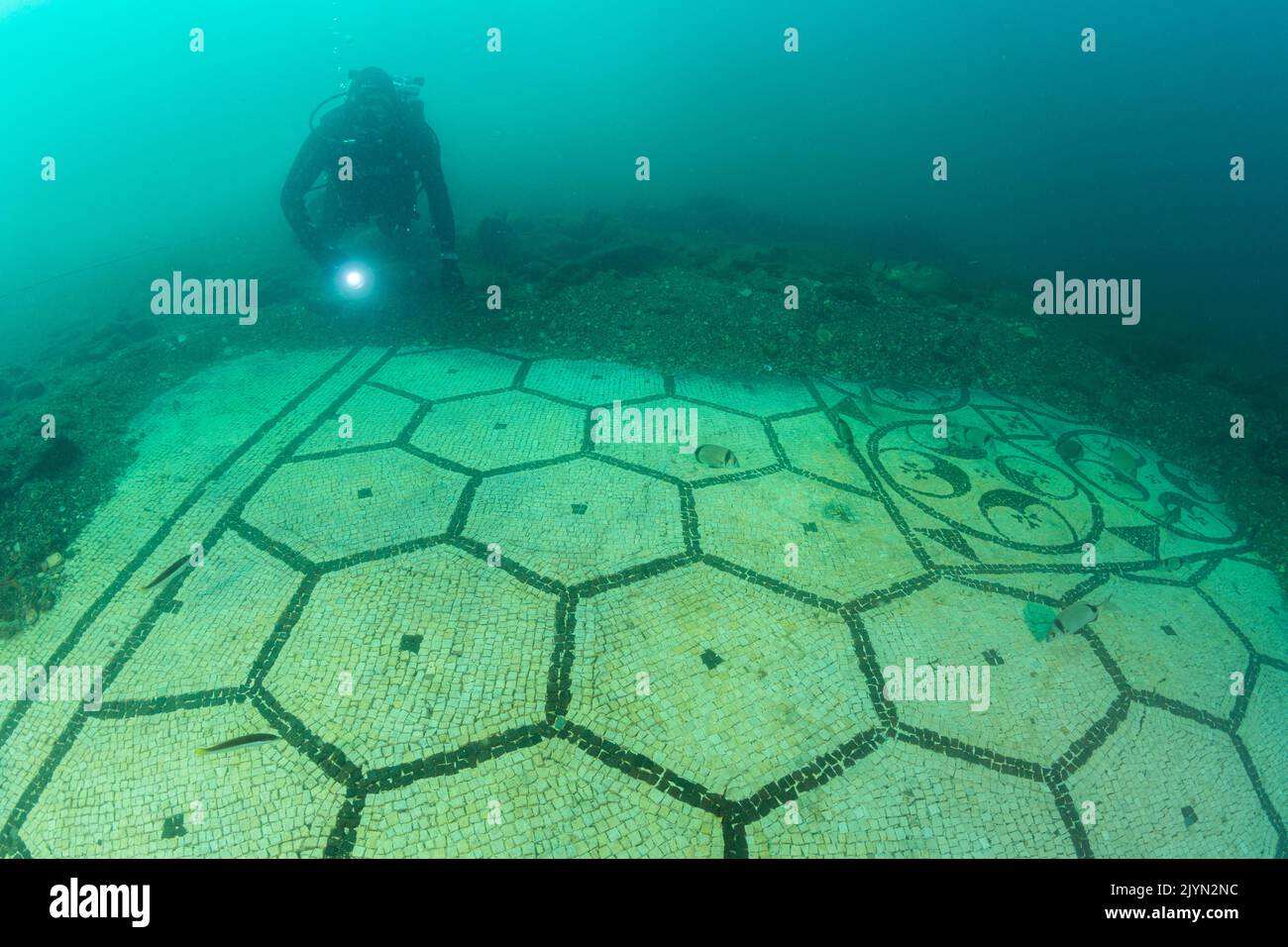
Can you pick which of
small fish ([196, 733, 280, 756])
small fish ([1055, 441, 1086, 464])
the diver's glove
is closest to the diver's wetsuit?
the diver's glove

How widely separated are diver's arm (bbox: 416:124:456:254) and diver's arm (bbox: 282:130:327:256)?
4.91ft

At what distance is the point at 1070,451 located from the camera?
25.8 ft

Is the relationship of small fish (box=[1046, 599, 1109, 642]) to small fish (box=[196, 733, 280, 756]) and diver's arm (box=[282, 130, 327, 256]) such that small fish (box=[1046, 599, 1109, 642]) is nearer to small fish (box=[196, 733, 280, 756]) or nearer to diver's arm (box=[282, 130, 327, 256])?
small fish (box=[196, 733, 280, 756])

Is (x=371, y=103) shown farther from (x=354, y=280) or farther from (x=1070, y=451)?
(x=1070, y=451)

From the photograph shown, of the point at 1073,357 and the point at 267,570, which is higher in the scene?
the point at 1073,357

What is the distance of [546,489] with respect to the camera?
597cm

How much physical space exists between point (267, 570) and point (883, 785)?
17.1 feet

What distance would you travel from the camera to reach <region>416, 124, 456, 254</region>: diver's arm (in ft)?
31.6

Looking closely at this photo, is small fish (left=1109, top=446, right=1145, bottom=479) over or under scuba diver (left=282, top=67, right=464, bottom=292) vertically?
under

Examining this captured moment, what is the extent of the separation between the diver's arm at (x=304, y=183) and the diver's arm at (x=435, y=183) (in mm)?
1495

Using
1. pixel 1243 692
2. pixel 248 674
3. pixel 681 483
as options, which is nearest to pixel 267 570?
pixel 248 674

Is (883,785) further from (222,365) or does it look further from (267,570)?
(222,365)

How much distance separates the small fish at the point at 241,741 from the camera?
364 centimetres

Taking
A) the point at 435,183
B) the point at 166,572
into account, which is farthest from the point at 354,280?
the point at 166,572
